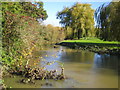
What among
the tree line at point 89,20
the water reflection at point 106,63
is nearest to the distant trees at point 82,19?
→ the tree line at point 89,20

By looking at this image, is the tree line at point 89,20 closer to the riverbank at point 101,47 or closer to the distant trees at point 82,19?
the distant trees at point 82,19

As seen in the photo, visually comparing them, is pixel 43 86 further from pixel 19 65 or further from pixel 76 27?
pixel 76 27

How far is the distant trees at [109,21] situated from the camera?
1381 centimetres

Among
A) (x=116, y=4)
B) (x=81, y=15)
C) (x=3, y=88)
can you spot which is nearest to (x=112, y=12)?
(x=116, y=4)

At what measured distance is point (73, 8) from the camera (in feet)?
98.0

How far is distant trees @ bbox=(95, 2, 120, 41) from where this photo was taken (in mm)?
13805

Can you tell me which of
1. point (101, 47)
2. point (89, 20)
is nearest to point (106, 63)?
point (101, 47)

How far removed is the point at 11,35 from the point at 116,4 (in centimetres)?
1045

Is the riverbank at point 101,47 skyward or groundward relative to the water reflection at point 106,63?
skyward

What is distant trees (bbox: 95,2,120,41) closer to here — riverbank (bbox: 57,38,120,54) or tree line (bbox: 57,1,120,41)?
tree line (bbox: 57,1,120,41)

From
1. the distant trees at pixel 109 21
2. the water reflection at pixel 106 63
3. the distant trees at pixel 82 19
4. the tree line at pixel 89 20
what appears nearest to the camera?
the water reflection at pixel 106 63

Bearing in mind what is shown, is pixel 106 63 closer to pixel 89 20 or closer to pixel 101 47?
pixel 101 47

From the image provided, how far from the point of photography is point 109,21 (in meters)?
14.9

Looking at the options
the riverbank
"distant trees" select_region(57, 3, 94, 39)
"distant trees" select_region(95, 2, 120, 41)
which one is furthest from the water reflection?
"distant trees" select_region(57, 3, 94, 39)
